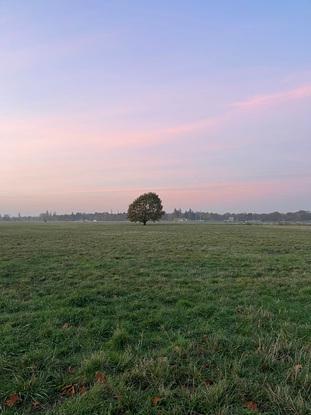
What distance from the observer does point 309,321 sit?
7.45 meters

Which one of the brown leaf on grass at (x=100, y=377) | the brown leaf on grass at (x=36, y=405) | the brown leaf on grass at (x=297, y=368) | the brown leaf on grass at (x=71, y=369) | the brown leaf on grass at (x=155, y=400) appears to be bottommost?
the brown leaf on grass at (x=36, y=405)

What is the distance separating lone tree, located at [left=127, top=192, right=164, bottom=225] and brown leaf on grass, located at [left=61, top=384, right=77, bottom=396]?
269 feet

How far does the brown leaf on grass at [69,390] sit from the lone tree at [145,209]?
82077 millimetres

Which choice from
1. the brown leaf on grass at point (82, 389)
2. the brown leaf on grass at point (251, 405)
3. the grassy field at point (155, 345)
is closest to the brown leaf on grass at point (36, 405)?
the grassy field at point (155, 345)

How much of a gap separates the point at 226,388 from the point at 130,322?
3.16m

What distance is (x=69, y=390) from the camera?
4.62m

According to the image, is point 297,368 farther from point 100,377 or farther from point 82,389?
point 82,389

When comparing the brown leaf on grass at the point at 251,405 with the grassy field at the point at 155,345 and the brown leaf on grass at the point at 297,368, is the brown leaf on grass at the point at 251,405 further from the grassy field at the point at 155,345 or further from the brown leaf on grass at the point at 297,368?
Answer: the brown leaf on grass at the point at 297,368

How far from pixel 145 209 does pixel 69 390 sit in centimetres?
8222

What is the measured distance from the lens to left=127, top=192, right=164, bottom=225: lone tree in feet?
285

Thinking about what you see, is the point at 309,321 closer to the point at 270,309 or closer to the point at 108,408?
the point at 270,309

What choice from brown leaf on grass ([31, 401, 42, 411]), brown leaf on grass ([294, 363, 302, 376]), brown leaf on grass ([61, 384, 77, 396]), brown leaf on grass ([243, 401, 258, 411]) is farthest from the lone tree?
brown leaf on grass ([243, 401, 258, 411])

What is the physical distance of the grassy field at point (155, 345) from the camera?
14.2 ft

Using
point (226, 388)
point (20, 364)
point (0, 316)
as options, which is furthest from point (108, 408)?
point (0, 316)
